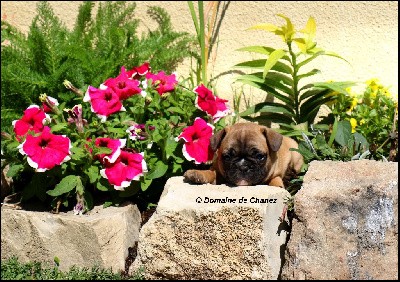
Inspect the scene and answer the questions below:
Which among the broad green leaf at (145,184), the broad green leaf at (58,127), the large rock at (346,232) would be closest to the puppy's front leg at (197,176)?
the broad green leaf at (145,184)

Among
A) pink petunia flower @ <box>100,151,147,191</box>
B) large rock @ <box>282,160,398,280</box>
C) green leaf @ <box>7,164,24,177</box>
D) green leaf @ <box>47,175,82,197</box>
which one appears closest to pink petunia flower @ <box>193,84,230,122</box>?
pink petunia flower @ <box>100,151,147,191</box>

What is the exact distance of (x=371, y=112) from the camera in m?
6.06

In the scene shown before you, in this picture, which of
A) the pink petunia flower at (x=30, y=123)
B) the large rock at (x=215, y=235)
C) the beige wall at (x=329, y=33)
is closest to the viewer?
the large rock at (x=215, y=235)

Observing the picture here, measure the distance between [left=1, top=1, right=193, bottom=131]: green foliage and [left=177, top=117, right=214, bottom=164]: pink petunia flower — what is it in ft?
3.88

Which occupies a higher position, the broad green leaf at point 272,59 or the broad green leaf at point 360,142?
the broad green leaf at point 272,59

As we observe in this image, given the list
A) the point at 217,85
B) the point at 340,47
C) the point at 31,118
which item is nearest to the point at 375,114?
the point at 340,47

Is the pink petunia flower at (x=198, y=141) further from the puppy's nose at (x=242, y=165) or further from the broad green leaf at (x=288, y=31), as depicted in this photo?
the broad green leaf at (x=288, y=31)

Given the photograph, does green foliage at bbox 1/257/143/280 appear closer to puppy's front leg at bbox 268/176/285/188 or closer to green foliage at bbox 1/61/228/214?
green foliage at bbox 1/61/228/214

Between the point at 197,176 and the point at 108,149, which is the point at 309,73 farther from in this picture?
the point at 108,149

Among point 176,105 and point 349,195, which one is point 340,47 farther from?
Answer: point 349,195

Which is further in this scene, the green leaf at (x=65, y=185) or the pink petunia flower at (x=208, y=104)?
the pink petunia flower at (x=208, y=104)

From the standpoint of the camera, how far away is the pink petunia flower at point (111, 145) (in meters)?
5.14

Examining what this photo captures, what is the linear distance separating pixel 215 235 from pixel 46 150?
151cm

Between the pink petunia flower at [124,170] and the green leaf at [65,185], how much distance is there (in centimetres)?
25
